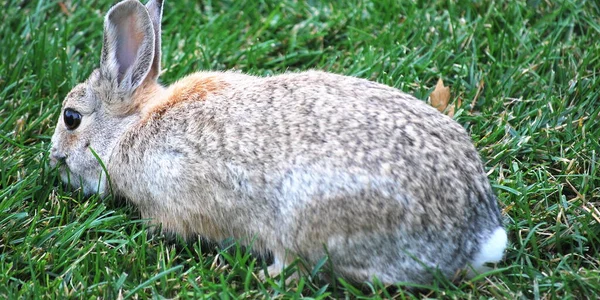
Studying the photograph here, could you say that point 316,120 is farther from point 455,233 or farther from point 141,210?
point 141,210

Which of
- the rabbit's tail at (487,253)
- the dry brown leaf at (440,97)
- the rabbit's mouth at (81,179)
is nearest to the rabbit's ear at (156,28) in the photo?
the rabbit's mouth at (81,179)

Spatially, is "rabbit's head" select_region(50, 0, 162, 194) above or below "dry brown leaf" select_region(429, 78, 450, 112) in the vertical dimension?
above

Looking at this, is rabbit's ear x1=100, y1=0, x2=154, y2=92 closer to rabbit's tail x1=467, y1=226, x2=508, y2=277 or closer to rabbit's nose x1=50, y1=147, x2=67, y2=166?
rabbit's nose x1=50, y1=147, x2=67, y2=166

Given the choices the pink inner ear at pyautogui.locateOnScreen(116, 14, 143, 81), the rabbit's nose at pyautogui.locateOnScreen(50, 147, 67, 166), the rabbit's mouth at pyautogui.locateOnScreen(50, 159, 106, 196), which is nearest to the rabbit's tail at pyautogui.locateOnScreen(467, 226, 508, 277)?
the rabbit's mouth at pyautogui.locateOnScreen(50, 159, 106, 196)

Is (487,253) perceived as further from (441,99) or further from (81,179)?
(81,179)

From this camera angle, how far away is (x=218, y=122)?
4469 mm

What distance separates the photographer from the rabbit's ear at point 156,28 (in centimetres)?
508

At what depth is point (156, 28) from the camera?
16.9ft

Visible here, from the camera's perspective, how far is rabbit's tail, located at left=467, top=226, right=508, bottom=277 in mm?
4188

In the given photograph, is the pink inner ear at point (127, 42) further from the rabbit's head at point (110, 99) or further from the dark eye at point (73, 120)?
the dark eye at point (73, 120)

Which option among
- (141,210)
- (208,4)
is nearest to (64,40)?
(208,4)

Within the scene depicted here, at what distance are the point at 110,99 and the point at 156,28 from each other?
0.48 metres

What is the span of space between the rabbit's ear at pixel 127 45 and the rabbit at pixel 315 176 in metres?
0.02

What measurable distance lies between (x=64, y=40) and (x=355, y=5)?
1978mm
